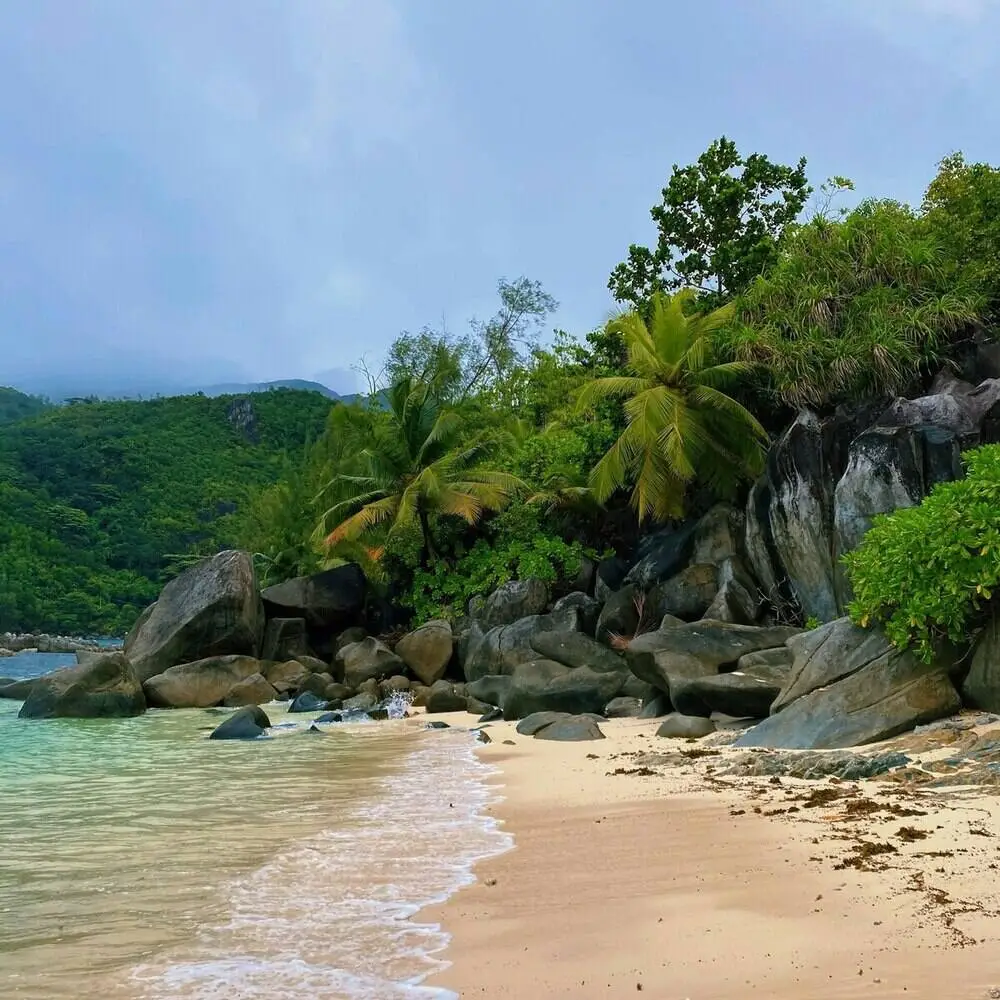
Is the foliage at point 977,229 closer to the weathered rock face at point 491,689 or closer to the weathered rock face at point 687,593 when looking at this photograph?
the weathered rock face at point 687,593

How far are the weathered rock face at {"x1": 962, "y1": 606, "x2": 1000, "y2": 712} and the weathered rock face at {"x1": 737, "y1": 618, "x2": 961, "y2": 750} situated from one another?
0.14 m

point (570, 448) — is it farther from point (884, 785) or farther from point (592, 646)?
point (884, 785)

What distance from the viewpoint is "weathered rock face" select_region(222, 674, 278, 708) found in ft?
61.5

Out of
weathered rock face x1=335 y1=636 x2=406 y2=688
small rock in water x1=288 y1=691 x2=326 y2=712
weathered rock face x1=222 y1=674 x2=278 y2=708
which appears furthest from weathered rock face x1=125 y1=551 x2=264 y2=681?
small rock in water x1=288 y1=691 x2=326 y2=712

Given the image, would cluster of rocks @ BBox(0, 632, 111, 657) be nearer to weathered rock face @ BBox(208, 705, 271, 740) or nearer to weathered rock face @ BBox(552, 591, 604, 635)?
weathered rock face @ BBox(552, 591, 604, 635)

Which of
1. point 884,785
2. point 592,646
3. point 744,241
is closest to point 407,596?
point 592,646

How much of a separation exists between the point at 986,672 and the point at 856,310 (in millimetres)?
9838

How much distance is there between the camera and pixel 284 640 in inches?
933

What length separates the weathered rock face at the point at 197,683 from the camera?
727 inches

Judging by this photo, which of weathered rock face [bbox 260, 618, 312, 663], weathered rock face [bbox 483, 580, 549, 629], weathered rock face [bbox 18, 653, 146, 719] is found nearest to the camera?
weathered rock face [bbox 18, 653, 146, 719]

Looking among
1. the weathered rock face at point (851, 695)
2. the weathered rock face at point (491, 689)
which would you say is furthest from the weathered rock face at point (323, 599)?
the weathered rock face at point (851, 695)

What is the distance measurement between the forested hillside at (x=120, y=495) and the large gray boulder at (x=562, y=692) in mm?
45523

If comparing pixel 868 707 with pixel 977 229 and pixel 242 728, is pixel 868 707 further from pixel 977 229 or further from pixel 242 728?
pixel 977 229

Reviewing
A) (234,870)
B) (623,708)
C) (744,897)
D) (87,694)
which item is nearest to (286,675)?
(87,694)
